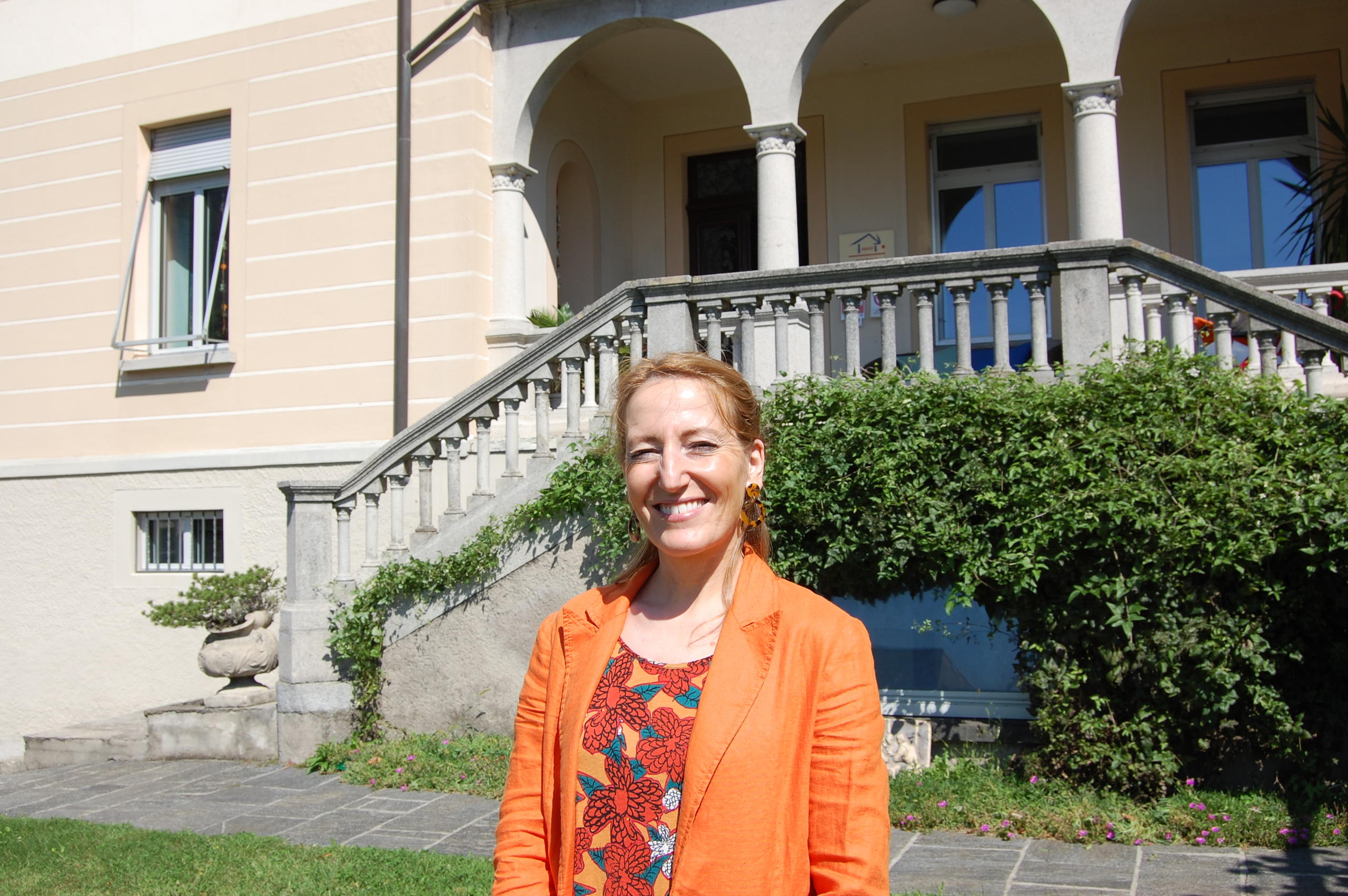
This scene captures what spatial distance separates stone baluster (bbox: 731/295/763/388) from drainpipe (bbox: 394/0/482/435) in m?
3.87

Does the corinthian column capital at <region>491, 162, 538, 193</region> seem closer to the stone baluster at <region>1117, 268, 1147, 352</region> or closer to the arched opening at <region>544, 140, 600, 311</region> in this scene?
the arched opening at <region>544, 140, 600, 311</region>

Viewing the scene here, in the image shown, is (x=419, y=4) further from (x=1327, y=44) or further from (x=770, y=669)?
(x=770, y=669)

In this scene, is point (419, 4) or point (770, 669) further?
point (419, 4)

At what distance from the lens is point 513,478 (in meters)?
7.24

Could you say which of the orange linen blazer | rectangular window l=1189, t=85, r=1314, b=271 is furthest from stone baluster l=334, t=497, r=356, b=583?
rectangular window l=1189, t=85, r=1314, b=271

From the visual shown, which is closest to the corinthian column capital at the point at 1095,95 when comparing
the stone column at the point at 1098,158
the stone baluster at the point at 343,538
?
the stone column at the point at 1098,158

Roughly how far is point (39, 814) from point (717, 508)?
6165mm

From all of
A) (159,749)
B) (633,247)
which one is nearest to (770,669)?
(159,749)

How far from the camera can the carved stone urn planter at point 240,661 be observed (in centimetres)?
794

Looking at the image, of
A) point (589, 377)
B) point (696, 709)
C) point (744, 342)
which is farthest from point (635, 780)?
point (589, 377)

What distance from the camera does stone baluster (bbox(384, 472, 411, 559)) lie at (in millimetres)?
7438

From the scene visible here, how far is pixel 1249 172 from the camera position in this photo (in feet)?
33.8

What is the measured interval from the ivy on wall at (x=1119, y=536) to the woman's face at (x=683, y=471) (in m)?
2.73

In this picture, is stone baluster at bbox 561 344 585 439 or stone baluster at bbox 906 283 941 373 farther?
stone baluster at bbox 561 344 585 439
